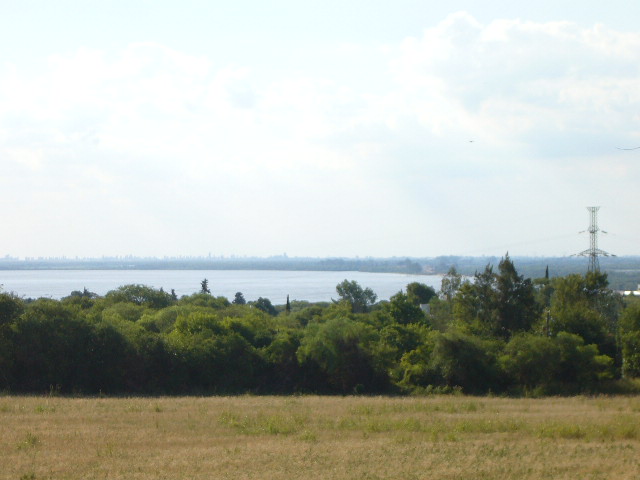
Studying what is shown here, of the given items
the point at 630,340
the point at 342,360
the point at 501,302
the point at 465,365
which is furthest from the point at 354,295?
the point at 630,340

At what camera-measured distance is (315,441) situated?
20609 mm

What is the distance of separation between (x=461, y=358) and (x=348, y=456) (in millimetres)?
24123

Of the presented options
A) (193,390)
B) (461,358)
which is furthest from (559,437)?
(193,390)

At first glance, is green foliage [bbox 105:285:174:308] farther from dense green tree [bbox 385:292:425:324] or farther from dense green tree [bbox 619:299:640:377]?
dense green tree [bbox 619:299:640:377]

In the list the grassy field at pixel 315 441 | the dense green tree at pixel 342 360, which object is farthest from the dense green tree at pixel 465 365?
the grassy field at pixel 315 441

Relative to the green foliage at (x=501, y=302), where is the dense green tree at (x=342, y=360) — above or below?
below

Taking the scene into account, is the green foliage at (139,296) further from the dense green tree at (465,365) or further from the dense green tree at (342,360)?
the dense green tree at (465,365)

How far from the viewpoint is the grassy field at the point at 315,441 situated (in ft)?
55.3

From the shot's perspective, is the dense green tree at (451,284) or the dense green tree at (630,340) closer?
the dense green tree at (630,340)

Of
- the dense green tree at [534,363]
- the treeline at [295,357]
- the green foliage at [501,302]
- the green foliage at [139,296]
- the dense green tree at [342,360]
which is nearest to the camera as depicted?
the treeline at [295,357]

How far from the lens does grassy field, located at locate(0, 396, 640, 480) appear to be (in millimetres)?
16859

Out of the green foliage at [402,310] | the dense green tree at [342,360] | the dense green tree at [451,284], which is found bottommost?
the dense green tree at [342,360]

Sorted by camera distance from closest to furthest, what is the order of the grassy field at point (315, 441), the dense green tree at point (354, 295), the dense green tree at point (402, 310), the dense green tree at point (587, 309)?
the grassy field at point (315, 441) < the dense green tree at point (587, 309) < the dense green tree at point (402, 310) < the dense green tree at point (354, 295)

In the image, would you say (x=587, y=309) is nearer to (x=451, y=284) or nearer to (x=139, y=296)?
(x=139, y=296)
